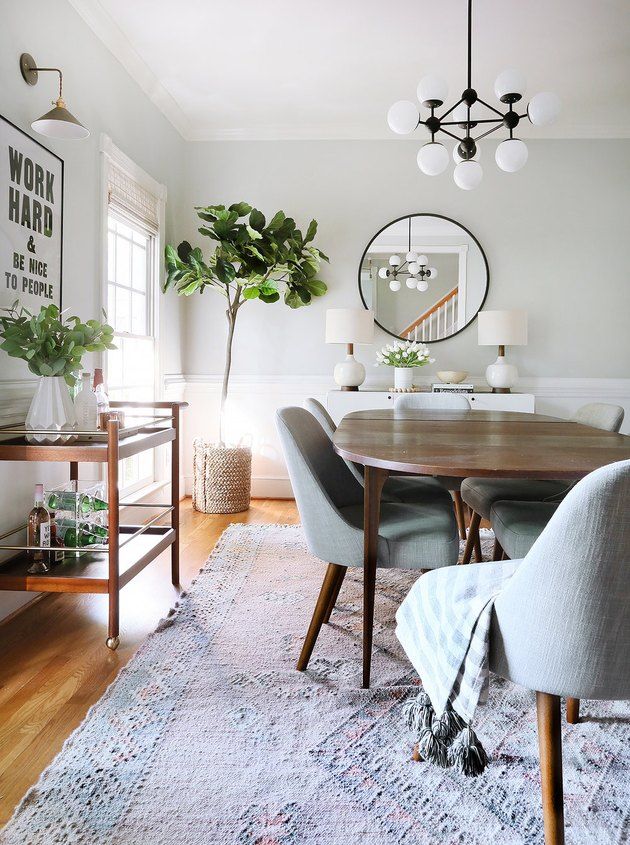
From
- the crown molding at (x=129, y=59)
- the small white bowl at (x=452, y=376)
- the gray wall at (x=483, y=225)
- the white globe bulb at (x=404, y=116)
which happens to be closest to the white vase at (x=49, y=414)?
the white globe bulb at (x=404, y=116)

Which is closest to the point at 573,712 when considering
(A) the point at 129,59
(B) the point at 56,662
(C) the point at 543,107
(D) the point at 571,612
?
(D) the point at 571,612

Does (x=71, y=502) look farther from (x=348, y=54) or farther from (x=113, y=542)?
(x=348, y=54)

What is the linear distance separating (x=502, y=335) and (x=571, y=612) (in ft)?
11.2

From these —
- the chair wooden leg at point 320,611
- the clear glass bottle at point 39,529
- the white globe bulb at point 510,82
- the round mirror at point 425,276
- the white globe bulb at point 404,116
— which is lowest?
the chair wooden leg at point 320,611

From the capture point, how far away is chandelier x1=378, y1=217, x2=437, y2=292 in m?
4.60

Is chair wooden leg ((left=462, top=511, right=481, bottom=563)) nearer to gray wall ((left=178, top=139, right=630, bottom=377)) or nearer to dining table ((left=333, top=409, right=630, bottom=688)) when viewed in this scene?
dining table ((left=333, top=409, right=630, bottom=688))

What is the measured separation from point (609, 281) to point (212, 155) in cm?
298

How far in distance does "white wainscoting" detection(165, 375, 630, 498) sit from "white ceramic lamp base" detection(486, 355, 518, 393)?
0.29 meters

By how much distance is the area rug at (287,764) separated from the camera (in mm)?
1282

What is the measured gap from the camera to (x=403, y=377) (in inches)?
171

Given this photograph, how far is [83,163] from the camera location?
2.94 m

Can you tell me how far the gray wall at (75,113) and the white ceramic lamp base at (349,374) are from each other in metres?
1.71

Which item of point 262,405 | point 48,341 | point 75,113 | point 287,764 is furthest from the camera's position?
point 262,405

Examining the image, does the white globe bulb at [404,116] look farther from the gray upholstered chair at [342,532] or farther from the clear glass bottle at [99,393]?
the clear glass bottle at [99,393]
